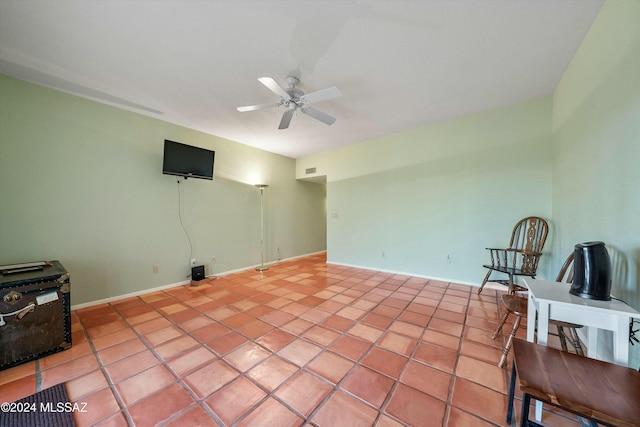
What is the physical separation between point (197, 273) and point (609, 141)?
5.06m

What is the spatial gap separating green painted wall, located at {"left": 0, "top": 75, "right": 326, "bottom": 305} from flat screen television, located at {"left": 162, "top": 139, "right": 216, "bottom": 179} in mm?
279

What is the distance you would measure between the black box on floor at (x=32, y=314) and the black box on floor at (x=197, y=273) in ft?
5.88

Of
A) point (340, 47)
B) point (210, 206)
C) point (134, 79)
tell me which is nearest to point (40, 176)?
point (134, 79)

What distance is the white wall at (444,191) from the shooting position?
3.10 meters

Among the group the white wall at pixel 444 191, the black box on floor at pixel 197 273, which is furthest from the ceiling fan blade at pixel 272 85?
the black box on floor at pixel 197 273

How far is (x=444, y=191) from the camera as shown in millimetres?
3715

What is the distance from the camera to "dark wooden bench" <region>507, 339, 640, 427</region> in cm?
79

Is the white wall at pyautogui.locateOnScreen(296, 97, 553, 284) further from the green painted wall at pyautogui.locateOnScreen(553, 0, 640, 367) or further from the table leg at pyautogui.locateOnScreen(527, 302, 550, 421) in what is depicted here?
the table leg at pyautogui.locateOnScreen(527, 302, 550, 421)

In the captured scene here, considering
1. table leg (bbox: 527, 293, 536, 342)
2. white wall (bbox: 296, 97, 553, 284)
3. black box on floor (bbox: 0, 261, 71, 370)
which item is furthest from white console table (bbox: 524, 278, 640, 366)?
black box on floor (bbox: 0, 261, 71, 370)

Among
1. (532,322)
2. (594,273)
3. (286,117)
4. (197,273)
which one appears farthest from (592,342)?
(197,273)

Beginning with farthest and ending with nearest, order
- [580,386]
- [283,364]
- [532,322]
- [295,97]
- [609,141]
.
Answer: [295,97], [283,364], [609,141], [532,322], [580,386]

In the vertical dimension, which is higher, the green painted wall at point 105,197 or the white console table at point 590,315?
the green painted wall at point 105,197

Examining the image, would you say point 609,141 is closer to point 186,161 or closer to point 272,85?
point 272,85

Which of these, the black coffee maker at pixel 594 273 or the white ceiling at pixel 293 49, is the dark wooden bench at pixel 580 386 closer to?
the black coffee maker at pixel 594 273
